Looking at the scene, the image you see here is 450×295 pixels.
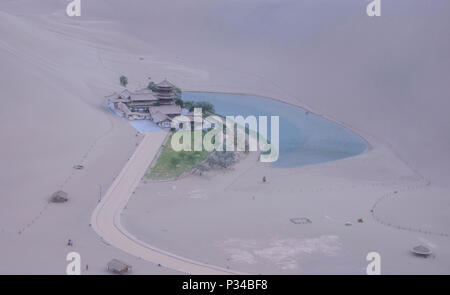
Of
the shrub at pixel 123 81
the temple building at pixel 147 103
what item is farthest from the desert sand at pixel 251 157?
the temple building at pixel 147 103

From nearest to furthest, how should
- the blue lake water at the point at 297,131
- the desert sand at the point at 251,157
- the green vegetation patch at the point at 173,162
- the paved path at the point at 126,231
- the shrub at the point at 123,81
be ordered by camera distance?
1. the paved path at the point at 126,231
2. the desert sand at the point at 251,157
3. the green vegetation patch at the point at 173,162
4. the blue lake water at the point at 297,131
5. the shrub at the point at 123,81

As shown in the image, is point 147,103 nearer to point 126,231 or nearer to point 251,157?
point 251,157

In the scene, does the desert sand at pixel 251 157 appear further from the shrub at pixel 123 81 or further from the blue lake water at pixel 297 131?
the blue lake water at pixel 297 131

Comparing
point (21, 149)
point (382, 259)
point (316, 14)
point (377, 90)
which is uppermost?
point (316, 14)

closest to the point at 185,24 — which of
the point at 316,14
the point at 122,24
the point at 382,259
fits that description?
the point at 122,24

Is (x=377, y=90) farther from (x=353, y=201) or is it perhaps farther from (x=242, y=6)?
(x=242, y=6)
